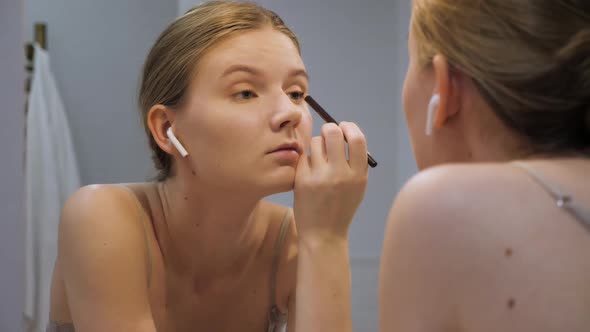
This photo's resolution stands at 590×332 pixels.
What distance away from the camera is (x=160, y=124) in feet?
3.19

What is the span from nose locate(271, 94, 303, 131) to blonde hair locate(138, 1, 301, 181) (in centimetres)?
13

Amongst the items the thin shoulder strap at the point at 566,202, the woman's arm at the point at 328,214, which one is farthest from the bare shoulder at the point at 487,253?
the woman's arm at the point at 328,214

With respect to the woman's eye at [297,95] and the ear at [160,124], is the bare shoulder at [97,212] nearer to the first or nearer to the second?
the ear at [160,124]

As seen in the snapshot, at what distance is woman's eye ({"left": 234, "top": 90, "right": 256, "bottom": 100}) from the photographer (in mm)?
904

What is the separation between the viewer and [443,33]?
660 millimetres

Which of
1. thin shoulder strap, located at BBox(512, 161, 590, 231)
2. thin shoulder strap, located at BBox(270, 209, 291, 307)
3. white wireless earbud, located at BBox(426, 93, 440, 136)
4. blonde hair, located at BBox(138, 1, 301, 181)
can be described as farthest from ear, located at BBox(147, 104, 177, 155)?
thin shoulder strap, located at BBox(512, 161, 590, 231)

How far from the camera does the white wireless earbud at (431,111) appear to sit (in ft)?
2.19

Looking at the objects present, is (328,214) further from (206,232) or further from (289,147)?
(206,232)

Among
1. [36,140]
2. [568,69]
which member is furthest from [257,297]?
[36,140]

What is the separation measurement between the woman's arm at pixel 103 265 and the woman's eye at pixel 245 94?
231 mm

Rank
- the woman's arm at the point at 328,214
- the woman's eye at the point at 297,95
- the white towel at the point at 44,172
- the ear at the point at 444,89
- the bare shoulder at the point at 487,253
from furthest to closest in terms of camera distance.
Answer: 1. the white towel at the point at 44,172
2. the woman's eye at the point at 297,95
3. the woman's arm at the point at 328,214
4. the ear at the point at 444,89
5. the bare shoulder at the point at 487,253

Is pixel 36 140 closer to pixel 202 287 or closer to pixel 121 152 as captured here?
pixel 121 152

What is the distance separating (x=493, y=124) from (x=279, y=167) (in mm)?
323

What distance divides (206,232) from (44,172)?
859 mm
